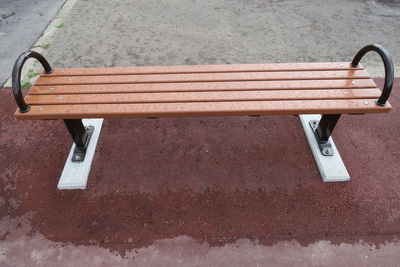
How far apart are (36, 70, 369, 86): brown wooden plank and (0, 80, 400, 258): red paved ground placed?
29.6 inches

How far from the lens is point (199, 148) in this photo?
276 centimetres

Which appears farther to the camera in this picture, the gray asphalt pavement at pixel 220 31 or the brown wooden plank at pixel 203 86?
the gray asphalt pavement at pixel 220 31

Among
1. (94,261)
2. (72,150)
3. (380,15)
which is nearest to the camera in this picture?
(94,261)

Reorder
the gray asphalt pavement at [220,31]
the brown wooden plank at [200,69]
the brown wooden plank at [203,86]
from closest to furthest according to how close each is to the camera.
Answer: the brown wooden plank at [203,86] < the brown wooden plank at [200,69] < the gray asphalt pavement at [220,31]

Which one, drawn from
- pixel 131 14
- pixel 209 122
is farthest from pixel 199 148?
pixel 131 14

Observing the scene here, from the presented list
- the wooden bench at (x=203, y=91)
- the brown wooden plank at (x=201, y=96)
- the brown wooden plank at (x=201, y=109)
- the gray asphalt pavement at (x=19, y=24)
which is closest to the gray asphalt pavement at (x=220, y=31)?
the gray asphalt pavement at (x=19, y=24)

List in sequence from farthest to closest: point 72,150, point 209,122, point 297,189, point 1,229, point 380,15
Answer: point 380,15 < point 209,122 < point 72,150 < point 297,189 < point 1,229

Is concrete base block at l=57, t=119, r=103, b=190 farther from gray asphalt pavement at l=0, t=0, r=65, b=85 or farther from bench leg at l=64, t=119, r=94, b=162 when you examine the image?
gray asphalt pavement at l=0, t=0, r=65, b=85

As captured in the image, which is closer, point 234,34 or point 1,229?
point 1,229

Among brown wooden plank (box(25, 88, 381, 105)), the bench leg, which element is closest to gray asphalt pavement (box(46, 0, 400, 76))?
the bench leg

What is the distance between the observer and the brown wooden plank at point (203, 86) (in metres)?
2.14

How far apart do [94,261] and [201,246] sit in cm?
78

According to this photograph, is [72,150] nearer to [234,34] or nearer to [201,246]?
[201,246]

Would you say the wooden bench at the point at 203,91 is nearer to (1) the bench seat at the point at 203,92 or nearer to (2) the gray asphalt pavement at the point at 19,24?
(1) the bench seat at the point at 203,92
